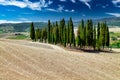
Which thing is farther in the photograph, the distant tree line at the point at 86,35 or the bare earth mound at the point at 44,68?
the distant tree line at the point at 86,35

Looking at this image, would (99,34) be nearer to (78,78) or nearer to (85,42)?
(85,42)

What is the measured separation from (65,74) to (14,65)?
6.88 metres

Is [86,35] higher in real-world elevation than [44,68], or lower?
higher

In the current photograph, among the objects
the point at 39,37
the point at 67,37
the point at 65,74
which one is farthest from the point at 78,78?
the point at 39,37

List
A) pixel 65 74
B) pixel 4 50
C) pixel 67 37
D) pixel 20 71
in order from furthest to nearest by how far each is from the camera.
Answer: pixel 67 37
pixel 4 50
pixel 65 74
pixel 20 71

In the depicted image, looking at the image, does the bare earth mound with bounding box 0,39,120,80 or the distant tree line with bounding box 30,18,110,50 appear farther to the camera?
the distant tree line with bounding box 30,18,110,50

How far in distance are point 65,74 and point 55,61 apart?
20.3 feet

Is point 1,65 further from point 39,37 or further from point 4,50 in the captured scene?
point 39,37

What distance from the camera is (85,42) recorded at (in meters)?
118

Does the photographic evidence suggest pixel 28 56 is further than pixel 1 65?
Yes

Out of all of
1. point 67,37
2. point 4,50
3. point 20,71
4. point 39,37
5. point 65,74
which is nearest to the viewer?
point 20,71

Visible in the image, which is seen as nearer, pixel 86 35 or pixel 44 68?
pixel 44 68

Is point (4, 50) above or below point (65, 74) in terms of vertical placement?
above

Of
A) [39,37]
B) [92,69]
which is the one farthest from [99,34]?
[92,69]
